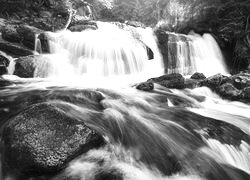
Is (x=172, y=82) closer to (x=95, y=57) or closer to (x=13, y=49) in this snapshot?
(x=95, y=57)

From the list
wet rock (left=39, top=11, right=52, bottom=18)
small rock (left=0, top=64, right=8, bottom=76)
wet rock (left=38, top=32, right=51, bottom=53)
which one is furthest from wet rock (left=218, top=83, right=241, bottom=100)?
wet rock (left=39, top=11, right=52, bottom=18)

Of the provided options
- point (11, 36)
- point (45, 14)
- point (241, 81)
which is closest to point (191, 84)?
point (241, 81)

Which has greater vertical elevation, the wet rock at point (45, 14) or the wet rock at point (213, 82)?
the wet rock at point (45, 14)

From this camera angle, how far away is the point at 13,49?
9.90 metres

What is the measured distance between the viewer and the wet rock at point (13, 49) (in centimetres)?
983

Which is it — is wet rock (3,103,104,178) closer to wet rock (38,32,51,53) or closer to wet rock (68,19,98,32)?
wet rock (38,32,51,53)

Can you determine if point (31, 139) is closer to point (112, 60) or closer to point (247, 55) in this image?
point (112, 60)

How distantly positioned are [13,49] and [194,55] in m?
9.52

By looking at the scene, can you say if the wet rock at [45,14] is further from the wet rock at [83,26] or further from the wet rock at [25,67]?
the wet rock at [25,67]

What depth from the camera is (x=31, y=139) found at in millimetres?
3133

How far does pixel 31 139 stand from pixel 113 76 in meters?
7.85

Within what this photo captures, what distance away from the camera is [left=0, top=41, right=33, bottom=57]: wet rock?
983cm

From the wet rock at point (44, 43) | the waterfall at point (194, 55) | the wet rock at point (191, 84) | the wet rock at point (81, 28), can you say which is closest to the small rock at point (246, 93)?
the wet rock at point (191, 84)

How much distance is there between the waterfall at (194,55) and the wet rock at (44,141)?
1018 cm
